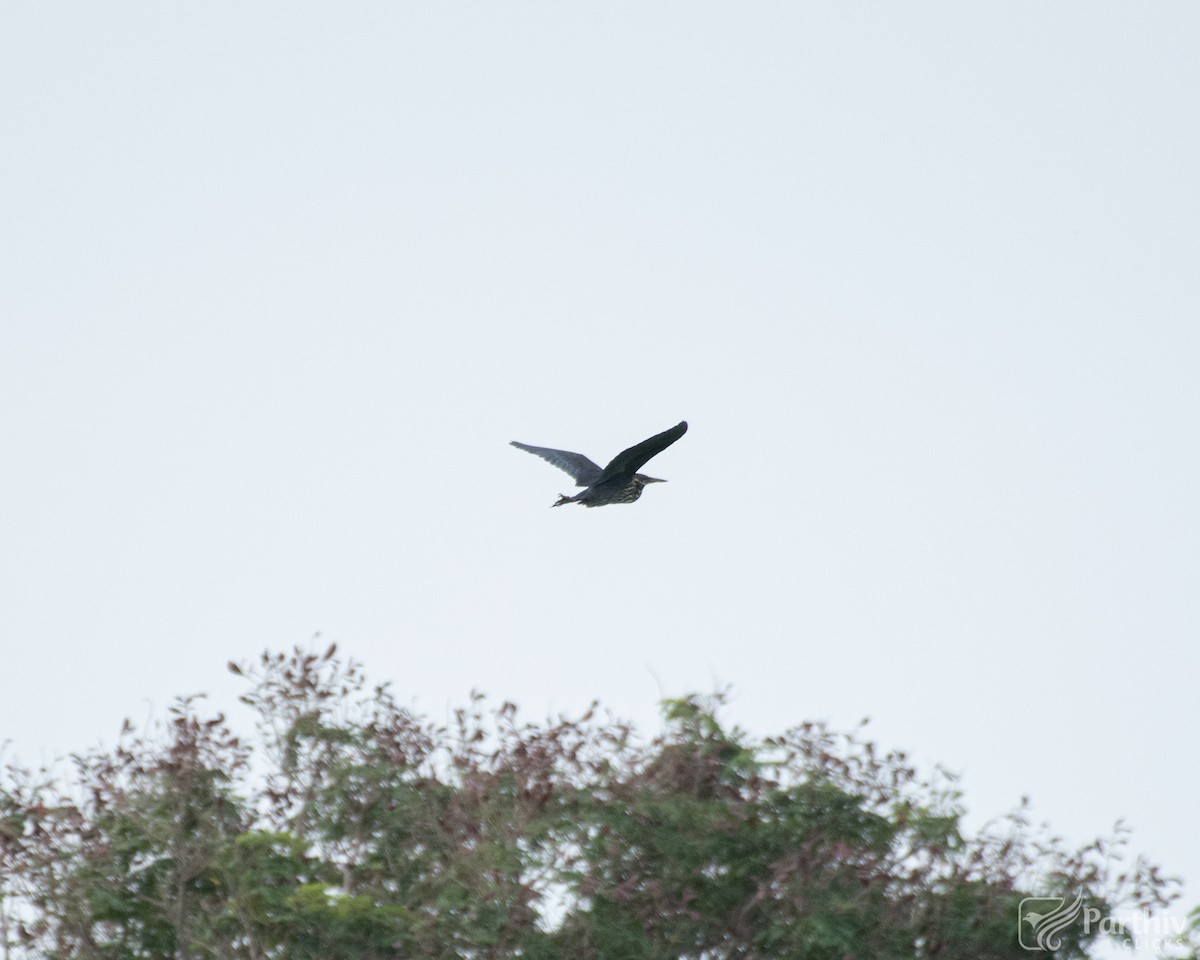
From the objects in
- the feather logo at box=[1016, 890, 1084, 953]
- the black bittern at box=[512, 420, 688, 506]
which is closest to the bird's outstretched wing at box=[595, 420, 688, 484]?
the black bittern at box=[512, 420, 688, 506]

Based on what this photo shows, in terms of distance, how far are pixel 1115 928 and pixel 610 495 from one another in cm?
651

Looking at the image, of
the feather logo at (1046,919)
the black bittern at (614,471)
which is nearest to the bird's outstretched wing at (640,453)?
the black bittern at (614,471)

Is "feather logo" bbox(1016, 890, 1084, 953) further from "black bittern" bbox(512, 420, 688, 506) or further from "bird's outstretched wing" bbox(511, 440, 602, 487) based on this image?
"bird's outstretched wing" bbox(511, 440, 602, 487)

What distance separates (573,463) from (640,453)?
72.8 inches

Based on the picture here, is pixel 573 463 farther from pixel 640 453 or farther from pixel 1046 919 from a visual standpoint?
pixel 1046 919

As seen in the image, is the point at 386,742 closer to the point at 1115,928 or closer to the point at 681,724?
the point at 681,724

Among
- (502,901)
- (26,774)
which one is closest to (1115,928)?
(502,901)

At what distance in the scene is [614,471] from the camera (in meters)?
16.5

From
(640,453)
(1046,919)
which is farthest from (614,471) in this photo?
(1046,919)

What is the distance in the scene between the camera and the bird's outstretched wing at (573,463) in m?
17.5

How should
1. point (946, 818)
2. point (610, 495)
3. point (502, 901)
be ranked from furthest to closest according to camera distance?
point (610, 495) → point (946, 818) → point (502, 901)

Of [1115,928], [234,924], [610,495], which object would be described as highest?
[610,495]

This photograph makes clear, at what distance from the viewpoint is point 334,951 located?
38.3 ft

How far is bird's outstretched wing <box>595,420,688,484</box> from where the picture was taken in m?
15.4
